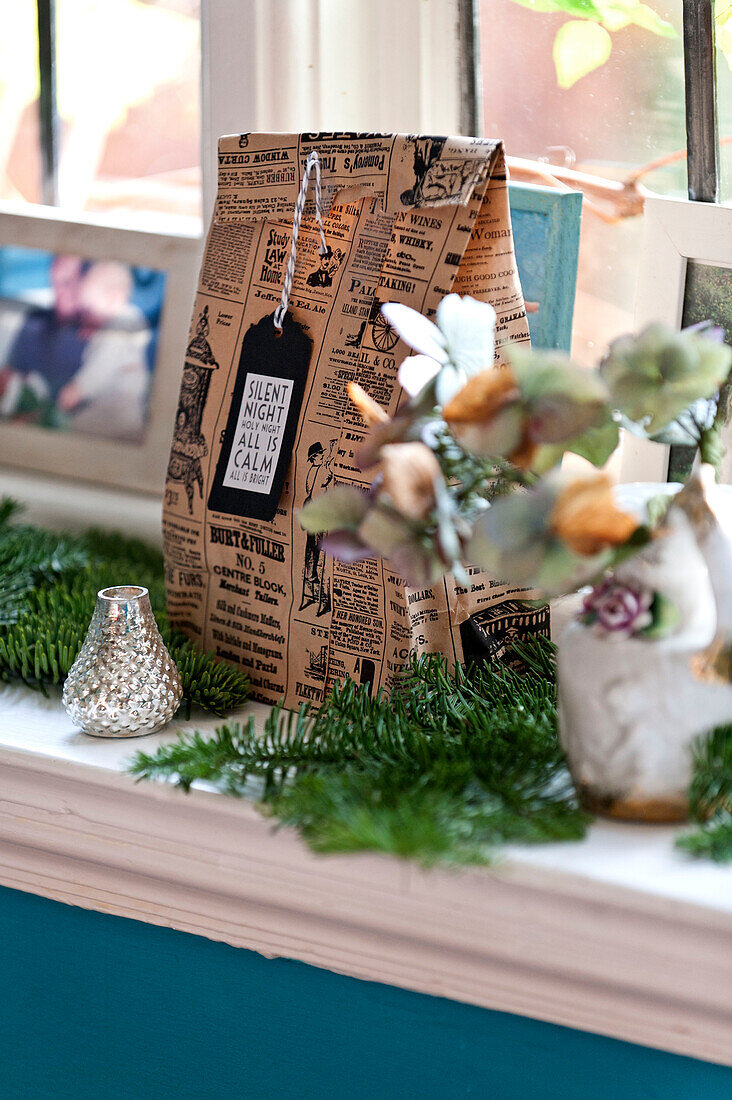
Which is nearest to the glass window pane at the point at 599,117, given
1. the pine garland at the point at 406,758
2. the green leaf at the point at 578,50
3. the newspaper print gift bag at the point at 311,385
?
the green leaf at the point at 578,50

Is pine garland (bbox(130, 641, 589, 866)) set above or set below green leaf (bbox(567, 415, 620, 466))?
below

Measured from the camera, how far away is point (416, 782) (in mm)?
523

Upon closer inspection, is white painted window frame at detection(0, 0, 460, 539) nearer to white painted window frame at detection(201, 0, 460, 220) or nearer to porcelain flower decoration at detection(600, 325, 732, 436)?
white painted window frame at detection(201, 0, 460, 220)

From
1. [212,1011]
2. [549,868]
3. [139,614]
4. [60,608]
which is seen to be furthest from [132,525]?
[549,868]

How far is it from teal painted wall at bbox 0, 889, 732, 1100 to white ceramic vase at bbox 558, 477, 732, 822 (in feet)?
0.49

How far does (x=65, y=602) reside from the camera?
79 centimetres

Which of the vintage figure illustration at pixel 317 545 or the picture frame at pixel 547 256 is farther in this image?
the picture frame at pixel 547 256

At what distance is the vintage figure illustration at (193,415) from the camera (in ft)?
2.44

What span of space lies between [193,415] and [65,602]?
0.56 ft

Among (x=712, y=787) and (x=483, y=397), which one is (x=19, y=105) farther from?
(x=712, y=787)

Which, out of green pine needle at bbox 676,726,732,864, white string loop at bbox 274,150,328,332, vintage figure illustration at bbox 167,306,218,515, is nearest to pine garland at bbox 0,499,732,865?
green pine needle at bbox 676,726,732,864

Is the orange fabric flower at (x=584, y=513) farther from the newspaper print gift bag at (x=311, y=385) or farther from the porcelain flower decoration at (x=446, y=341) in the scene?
the newspaper print gift bag at (x=311, y=385)

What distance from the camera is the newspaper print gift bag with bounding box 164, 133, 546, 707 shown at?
2.06 feet

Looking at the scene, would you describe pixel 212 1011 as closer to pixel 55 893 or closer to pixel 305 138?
pixel 55 893
